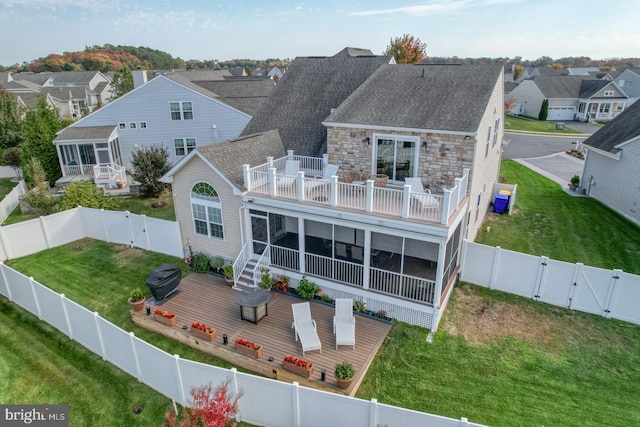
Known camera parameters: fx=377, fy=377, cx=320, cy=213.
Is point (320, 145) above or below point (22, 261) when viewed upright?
above

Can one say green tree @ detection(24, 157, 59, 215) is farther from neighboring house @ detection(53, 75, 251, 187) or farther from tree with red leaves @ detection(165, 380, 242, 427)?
tree with red leaves @ detection(165, 380, 242, 427)

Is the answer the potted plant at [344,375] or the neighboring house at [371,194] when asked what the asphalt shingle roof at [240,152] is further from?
the potted plant at [344,375]

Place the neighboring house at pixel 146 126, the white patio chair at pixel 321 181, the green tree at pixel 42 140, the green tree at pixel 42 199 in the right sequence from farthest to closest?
the neighboring house at pixel 146 126
the green tree at pixel 42 140
the green tree at pixel 42 199
the white patio chair at pixel 321 181

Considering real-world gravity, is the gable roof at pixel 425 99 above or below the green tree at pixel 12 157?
above

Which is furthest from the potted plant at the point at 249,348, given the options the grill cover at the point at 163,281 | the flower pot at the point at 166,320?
the grill cover at the point at 163,281

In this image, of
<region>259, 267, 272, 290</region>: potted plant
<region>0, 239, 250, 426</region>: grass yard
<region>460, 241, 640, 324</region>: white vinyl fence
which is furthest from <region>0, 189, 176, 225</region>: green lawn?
<region>460, 241, 640, 324</region>: white vinyl fence

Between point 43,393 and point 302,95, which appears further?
point 302,95

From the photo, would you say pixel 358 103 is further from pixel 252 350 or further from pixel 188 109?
pixel 188 109

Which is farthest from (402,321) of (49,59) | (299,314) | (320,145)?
(49,59)
